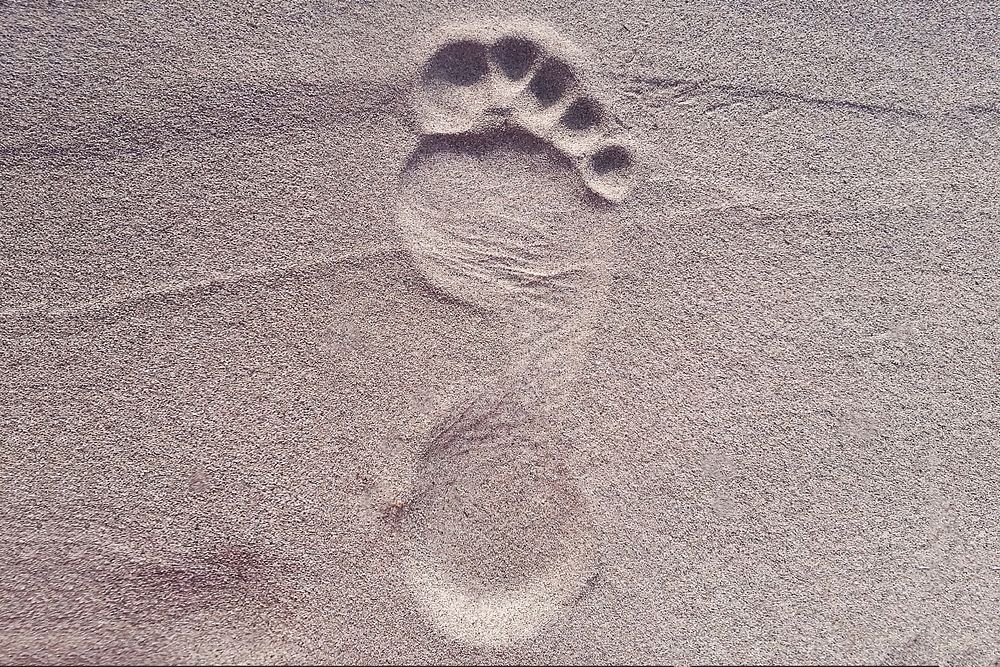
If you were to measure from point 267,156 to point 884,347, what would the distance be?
1.55m

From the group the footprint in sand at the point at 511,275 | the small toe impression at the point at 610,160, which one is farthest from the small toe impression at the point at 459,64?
the small toe impression at the point at 610,160

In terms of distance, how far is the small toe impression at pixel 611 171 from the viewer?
4.57ft

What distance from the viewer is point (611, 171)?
1395 millimetres

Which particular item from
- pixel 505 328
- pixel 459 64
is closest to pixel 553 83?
pixel 459 64

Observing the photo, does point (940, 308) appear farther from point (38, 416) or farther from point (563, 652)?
point (38, 416)

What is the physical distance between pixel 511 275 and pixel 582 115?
425mm

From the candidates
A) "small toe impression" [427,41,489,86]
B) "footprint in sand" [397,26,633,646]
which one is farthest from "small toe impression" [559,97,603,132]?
"small toe impression" [427,41,489,86]

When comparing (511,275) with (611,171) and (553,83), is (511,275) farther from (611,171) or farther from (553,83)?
(553,83)

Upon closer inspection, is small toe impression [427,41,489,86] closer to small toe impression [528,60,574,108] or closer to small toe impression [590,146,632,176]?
small toe impression [528,60,574,108]

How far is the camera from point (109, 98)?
53.9 inches

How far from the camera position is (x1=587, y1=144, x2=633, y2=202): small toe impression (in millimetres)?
1392

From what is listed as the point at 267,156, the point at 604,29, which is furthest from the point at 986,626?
the point at 267,156

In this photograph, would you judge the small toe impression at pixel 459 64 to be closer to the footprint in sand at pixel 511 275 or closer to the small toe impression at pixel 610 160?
the footprint in sand at pixel 511 275

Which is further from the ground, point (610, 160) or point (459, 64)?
point (459, 64)
